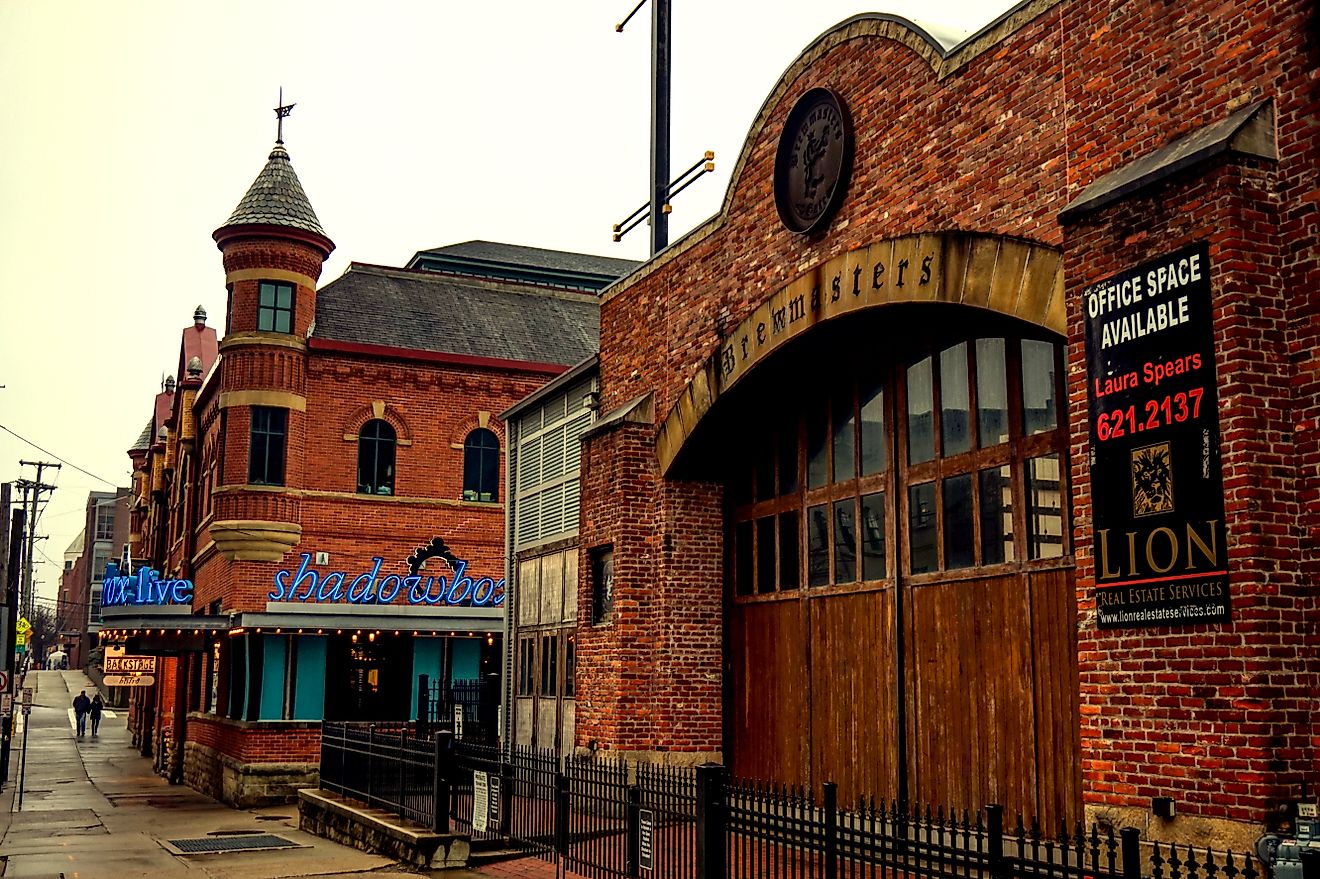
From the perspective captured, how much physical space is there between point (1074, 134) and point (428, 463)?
2217 cm

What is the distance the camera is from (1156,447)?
8336 mm

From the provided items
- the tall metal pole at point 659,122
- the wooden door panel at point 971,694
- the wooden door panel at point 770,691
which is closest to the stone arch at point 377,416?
the tall metal pole at point 659,122

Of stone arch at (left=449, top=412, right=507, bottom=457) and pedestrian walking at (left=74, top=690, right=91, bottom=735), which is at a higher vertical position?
stone arch at (left=449, top=412, right=507, bottom=457)

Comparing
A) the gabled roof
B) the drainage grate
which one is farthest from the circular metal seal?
the gabled roof

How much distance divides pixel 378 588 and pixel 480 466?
178 inches

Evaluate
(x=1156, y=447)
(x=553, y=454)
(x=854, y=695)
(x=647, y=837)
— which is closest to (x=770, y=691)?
(x=854, y=695)

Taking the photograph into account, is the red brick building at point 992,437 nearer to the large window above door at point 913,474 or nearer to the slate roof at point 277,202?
the large window above door at point 913,474

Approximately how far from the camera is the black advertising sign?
7957mm

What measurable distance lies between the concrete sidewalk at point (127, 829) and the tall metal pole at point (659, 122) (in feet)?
31.4

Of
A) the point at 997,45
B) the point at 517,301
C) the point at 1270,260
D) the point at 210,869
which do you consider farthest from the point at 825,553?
the point at 517,301

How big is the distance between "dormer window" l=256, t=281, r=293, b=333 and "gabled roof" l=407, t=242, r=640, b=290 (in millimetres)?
8278

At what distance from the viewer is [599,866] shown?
12.1 m

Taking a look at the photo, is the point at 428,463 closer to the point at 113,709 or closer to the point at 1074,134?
the point at 1074,134

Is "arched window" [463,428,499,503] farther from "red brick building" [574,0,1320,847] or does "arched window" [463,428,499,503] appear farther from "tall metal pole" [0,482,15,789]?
"red brick building" [574,0,1320,847]
